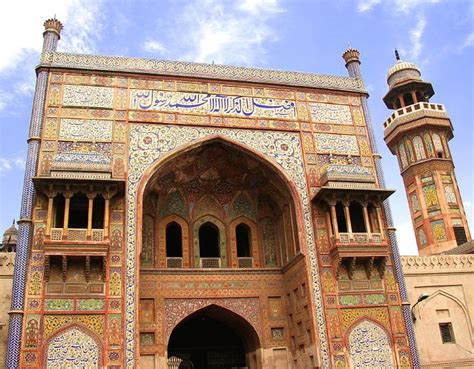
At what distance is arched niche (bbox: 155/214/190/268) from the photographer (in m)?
15.4

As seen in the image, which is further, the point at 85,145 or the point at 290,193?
the point at 290,193

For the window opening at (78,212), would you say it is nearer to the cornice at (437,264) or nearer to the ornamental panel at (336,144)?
the ornamental panel at (336,144)

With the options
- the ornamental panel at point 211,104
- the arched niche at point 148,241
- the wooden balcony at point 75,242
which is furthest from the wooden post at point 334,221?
the wooden balcony at point 75,242

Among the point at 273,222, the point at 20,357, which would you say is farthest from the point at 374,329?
the point at 20,357

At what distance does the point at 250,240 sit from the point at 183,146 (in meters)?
3.99

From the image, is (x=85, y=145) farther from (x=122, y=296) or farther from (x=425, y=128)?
(x=425, y=128)

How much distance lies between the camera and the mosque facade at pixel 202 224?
40.2 feet

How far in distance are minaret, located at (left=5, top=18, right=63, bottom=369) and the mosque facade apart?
0.12ft

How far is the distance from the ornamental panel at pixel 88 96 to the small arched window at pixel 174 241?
425 centimetres

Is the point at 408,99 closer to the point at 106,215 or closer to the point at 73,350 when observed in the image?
the point at 106,215

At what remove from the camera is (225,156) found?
1594 centimetres

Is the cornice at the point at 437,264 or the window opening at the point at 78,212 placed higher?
the window opening at the point at 78,212

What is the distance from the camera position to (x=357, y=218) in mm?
15266

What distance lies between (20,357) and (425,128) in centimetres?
1966
